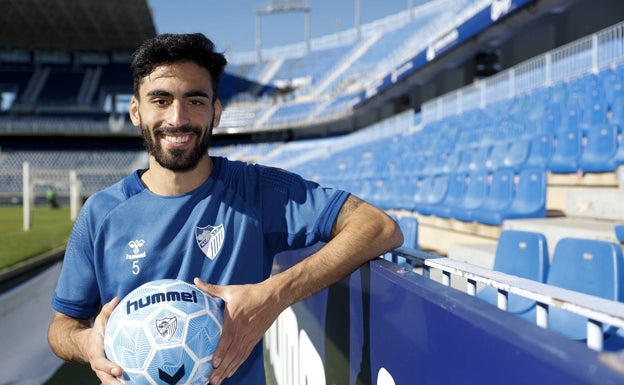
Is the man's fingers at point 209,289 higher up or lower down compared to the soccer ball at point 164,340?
higher up

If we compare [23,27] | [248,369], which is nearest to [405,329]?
[248,369]

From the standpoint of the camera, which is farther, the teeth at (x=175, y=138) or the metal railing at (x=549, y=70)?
the metal railing at (x=549, y=70)

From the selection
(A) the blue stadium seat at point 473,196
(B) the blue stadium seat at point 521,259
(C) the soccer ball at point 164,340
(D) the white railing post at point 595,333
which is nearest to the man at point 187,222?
(C) the soccer ball at point 164,340

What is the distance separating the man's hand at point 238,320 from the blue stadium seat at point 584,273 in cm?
108

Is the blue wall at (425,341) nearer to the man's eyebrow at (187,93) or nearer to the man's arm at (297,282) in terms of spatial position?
the man's arm at (297,282)

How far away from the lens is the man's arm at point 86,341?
129 cm

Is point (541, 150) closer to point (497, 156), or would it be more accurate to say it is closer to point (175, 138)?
point (497, 156)

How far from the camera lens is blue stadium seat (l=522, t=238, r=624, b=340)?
1885mm

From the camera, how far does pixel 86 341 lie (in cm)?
143

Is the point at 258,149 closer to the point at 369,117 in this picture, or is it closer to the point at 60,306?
the point at 369,117

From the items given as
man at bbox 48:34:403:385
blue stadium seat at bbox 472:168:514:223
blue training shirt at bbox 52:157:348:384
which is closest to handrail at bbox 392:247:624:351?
man at bbox 48:34:403:385

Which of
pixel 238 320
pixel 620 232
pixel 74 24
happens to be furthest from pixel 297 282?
pixel 74 24

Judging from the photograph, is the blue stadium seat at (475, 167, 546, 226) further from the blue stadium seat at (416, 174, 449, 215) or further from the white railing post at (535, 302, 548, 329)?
the white railing post at (535, 302, 548, 329)

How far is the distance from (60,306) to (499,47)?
16.2 m
